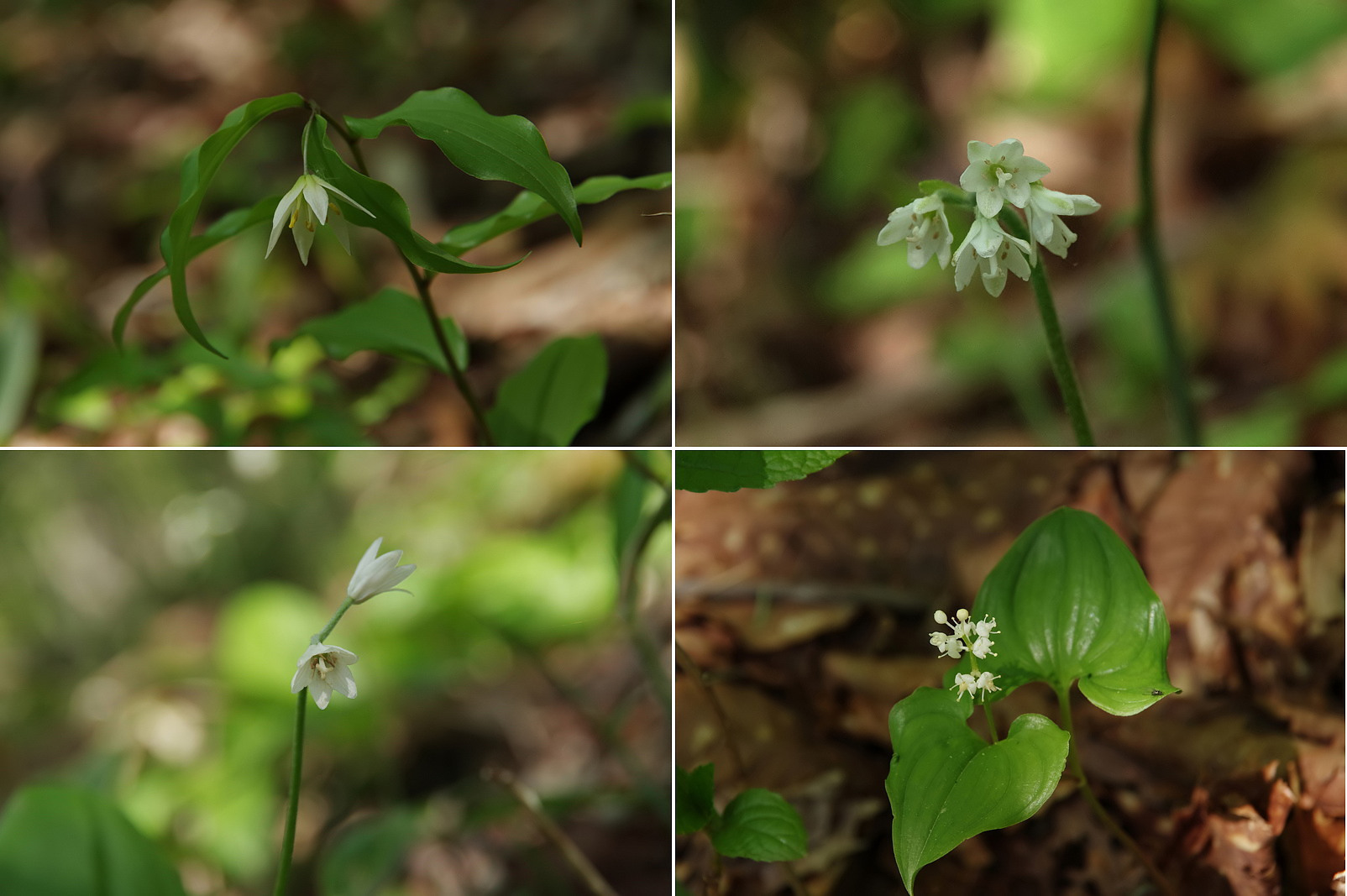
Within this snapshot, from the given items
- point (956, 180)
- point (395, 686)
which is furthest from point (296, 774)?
point (956, 180)

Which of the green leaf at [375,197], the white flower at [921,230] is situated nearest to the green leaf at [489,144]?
the green leaf at [375,197]

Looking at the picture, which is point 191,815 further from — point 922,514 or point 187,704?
point 922,514

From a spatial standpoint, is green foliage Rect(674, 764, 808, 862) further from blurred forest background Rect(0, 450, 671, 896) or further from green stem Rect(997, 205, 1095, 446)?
green stem Rect(997, 205, 1095, 446)

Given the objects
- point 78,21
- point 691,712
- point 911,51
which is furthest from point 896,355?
point 78,21

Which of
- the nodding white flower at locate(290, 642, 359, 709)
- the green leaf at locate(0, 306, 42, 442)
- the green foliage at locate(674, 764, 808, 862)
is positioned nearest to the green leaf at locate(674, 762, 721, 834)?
the green foliage at locate(674, 764, 808, 862)

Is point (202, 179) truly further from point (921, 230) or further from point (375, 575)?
point (921, 230)

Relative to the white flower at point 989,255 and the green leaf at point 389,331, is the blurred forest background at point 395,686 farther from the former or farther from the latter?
the white flower at point 989,255
